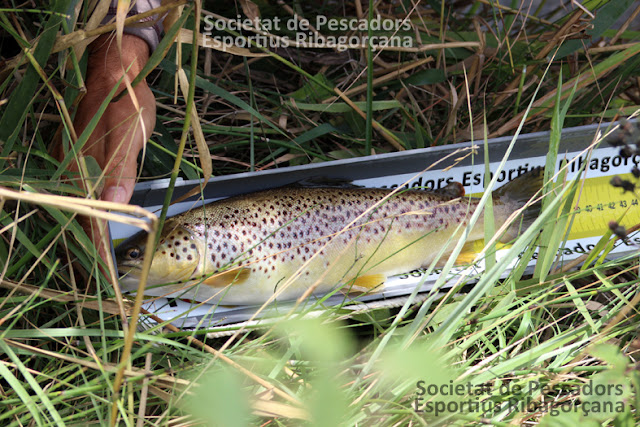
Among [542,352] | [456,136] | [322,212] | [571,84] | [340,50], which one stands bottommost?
[542,352]

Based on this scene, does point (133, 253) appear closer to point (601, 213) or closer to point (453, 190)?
point (453, 190)

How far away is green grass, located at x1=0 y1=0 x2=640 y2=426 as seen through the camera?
1.06m

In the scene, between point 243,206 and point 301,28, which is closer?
point 243,206

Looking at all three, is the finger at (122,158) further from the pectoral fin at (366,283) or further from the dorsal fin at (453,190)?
the dorsal fin at (453,190)

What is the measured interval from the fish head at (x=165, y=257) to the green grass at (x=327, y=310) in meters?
0.13

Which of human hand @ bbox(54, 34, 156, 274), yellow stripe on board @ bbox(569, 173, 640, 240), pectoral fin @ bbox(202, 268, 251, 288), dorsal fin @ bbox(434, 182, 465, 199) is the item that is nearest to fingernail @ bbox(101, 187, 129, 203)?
human hand @ bbox(54, 34, 156, 274)

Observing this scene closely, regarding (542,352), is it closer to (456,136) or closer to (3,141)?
(456,136)

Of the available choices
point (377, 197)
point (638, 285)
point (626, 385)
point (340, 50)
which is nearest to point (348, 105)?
point (340, 50)

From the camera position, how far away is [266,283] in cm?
164

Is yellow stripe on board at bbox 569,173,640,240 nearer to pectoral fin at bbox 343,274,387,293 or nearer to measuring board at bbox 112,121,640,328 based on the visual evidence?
measuring board at bbox 112,121,640,328

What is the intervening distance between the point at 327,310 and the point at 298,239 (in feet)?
0.97

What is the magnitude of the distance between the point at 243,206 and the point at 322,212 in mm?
258

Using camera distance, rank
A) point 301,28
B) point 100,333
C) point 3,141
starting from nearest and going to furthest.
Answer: point 100,333 → point 3,141 → point 301,28

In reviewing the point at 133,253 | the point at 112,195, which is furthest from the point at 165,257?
the point at 112,195
